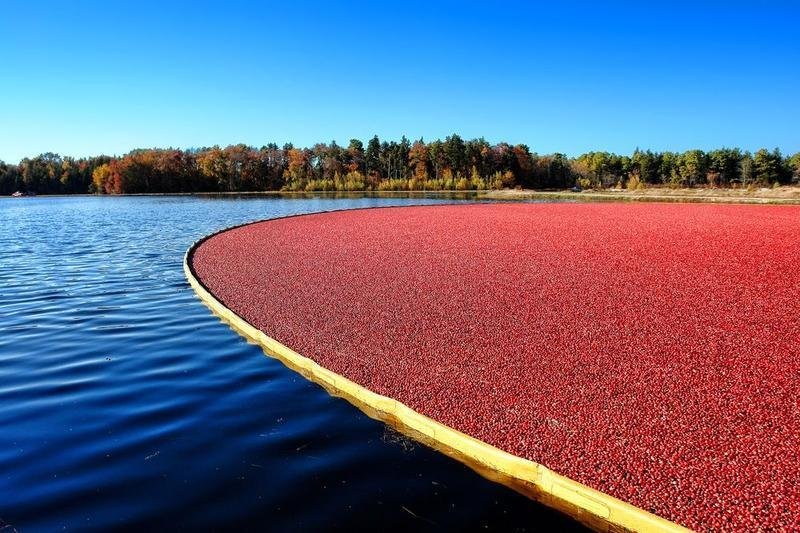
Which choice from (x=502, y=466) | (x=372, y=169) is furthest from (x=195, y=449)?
(x=372, y=169)

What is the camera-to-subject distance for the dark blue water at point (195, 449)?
372 cm

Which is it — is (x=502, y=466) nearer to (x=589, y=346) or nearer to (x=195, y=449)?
(x=195, y=449)

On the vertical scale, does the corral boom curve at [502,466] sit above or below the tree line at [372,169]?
below

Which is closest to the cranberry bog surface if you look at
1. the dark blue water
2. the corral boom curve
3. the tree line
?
the corral boom curve

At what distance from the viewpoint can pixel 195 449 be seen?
4613mm

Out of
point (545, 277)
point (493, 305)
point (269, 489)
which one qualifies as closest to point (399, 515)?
point (269, 489)

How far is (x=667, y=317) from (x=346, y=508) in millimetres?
5803

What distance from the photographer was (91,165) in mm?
109125

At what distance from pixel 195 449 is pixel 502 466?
102 inches

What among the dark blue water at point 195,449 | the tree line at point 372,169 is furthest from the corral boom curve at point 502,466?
the tree line at point 372,169

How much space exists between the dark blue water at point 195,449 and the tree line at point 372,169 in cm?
7342

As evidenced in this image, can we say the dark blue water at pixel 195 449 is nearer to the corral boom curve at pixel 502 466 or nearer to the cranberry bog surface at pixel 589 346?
the corral boom curve at pixel 502 466

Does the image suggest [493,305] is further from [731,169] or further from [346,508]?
[731,169]

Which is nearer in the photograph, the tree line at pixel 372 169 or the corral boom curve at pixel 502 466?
the corral boom curve at pixel 502 466
